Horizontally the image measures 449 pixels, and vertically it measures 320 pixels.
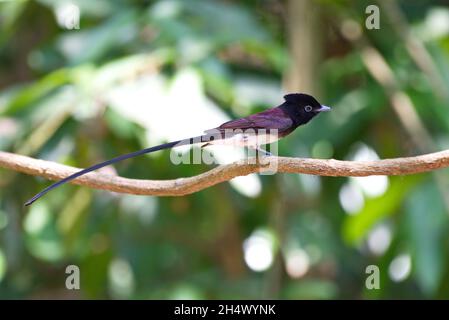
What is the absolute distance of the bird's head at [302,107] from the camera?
271 cm

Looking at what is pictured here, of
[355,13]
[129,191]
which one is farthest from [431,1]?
[129,191]

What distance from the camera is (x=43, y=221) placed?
5.17 metres

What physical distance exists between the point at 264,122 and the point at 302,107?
0.17 m

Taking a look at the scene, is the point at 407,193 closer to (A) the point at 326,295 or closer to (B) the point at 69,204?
(A) the point at 326,295

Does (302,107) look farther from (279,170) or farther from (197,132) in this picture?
(197,132)

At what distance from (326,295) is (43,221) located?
171cm

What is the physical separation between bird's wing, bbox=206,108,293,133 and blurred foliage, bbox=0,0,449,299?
1.38 metres

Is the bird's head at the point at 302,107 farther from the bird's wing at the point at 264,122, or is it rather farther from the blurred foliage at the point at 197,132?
the blurred foliage at the point at 197,132

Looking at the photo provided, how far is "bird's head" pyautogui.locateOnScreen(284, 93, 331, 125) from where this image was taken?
107 inches

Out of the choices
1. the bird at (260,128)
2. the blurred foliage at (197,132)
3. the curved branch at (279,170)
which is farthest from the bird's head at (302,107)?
the blurred foliage at (197,132)

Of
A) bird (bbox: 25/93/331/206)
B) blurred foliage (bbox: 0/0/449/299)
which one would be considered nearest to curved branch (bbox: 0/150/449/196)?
bird (bbox: 25/93/331/206)

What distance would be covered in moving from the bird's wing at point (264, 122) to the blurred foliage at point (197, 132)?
138 centimetres

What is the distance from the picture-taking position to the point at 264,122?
2.63 metres

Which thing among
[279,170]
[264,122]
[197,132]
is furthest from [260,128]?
[197,132]
